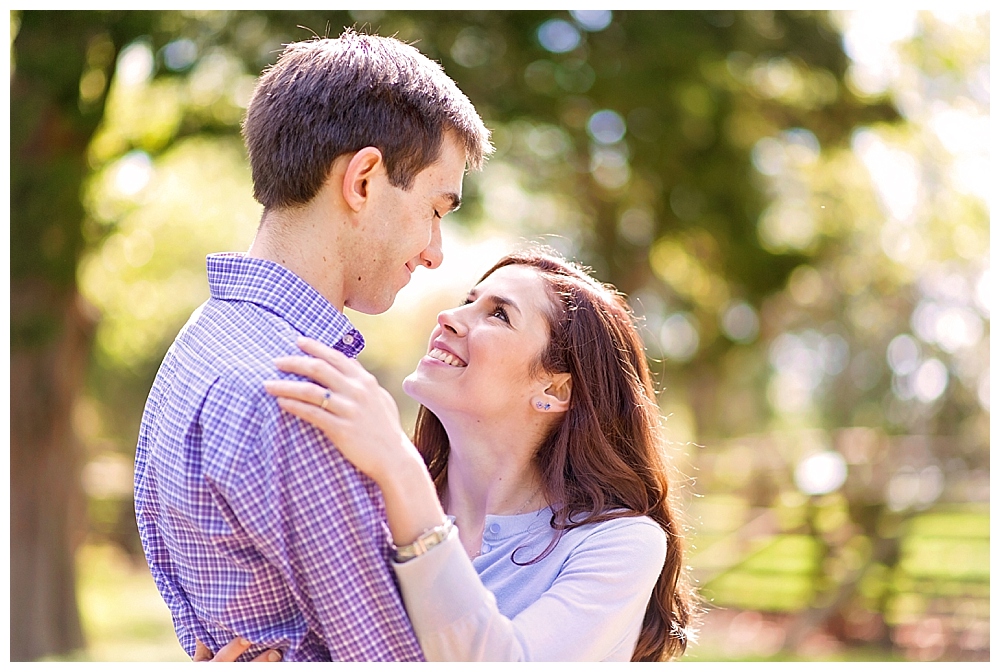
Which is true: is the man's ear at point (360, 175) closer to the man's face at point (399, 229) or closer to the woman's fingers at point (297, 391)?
the man's face at point (399, 229)

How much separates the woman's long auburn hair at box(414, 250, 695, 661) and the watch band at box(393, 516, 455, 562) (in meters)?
0.85

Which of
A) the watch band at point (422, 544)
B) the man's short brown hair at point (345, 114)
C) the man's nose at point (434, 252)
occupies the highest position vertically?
the man's short brown hair at point (345, 114)

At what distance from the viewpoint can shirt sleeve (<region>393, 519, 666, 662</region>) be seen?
177 cm

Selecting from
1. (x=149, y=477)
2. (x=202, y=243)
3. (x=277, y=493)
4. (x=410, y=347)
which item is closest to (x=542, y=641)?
(x=277, y=493)

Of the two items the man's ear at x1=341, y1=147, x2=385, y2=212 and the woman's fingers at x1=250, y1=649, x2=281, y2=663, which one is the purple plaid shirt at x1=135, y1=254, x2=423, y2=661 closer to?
the woman's fingers at x1=250, y1=649, x2=281, y2=663

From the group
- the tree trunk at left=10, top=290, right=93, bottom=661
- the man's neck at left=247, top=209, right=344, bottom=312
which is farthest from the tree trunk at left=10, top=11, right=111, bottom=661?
the man's neck at left=247, top=209, right=344, bottom=312

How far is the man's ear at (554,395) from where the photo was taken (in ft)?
9.02

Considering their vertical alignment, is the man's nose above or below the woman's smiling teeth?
above

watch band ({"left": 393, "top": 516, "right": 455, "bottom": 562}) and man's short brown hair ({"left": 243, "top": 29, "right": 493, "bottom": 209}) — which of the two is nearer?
watch band ({"left": 393, "top": 516, "right": 455, "bottom": 562})

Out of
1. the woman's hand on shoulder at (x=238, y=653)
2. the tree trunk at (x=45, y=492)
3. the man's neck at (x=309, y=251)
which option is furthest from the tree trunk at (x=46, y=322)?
the woman's hand on shoulder at (x=238, y=653)

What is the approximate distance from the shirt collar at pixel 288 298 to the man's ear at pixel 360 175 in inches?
7.7

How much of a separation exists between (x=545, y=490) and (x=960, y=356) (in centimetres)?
1847

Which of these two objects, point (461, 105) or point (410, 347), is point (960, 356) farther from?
point (410, 347)

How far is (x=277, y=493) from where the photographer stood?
1.69 meters
